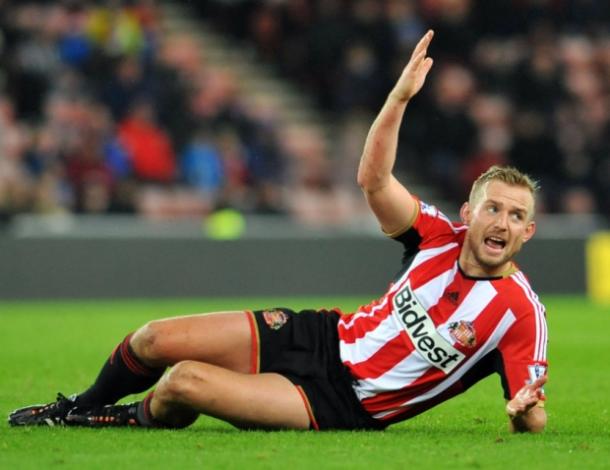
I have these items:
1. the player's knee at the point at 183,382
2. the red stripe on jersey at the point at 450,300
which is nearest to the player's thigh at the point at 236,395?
the player's knee at the point at 183,382

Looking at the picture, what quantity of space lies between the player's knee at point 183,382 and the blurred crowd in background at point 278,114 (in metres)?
10.6

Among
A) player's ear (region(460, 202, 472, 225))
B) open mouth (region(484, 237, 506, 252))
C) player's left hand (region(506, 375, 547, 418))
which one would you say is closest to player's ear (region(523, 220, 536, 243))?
open mouth (region(484, 237, 506, 252))

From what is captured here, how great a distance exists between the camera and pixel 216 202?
18.5 meters

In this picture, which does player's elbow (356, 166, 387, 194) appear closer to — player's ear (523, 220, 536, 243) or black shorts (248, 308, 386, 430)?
player's ear (523, 220, 536, 243)

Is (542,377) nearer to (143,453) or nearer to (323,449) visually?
(323,449)

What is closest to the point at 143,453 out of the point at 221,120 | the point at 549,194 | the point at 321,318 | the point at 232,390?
the point at 232,390

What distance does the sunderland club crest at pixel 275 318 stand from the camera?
275 inches

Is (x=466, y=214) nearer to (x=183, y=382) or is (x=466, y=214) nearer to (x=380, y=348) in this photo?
(x=380, y=348)

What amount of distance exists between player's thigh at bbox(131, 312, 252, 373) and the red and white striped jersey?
1.64 ft

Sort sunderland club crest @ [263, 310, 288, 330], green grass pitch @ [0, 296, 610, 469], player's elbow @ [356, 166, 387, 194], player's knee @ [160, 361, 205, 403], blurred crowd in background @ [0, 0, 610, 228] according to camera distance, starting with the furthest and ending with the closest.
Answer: blurred crowd in background @ [0, 0, 610, 228], sunderland club crest @ [263, 310, 288, 330], player's knee @ [160, 361, 205, 403], player's elbow @ [356, 166, 387, 194], green grass pitch @ [0, 296, 610, 469]

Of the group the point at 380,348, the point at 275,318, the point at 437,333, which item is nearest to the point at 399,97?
the point at 437,333

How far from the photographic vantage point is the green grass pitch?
5859 mm

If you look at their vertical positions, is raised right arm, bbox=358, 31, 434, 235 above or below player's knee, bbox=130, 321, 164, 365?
above

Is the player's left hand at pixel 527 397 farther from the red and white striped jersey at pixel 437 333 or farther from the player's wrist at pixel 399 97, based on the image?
the player's wrist at pixel 399 97
